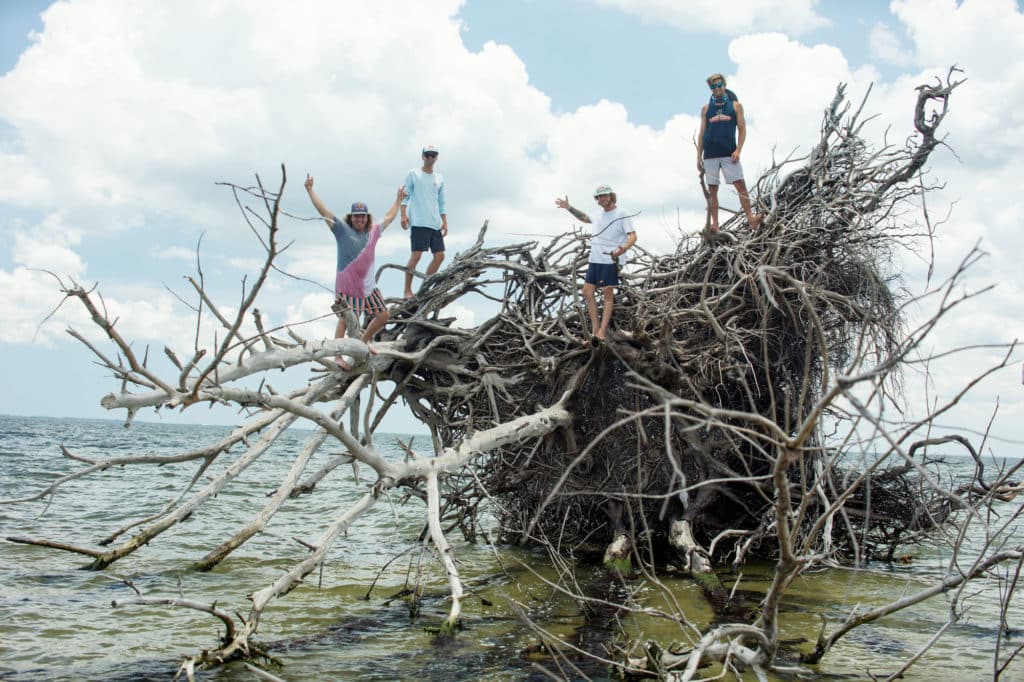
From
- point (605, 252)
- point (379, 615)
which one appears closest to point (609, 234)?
point (605, 252)

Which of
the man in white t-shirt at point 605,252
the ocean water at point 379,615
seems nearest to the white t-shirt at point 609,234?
the man in white t-shirt at point 605,252

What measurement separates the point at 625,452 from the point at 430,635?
10.4ft

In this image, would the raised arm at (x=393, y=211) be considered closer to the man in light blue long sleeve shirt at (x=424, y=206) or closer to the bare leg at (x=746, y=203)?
the man in light blue long sleeve shirt at (x=424, y=206)

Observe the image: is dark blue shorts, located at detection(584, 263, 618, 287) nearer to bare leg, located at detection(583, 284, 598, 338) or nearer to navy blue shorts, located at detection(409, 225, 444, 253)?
bare leg, located at detection(583, 284, 598, 338)

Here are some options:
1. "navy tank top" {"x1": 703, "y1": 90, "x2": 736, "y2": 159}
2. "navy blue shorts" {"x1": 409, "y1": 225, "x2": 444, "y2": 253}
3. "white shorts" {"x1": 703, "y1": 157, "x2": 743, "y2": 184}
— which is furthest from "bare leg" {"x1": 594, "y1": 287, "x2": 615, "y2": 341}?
"navy blue shorts" {"x1": 409, "y1": 225, "x2": 444, "y2": 253}

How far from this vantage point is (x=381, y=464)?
561 centimetres

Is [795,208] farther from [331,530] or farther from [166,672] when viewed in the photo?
[166,672]

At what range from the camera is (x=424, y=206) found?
839 centimetres

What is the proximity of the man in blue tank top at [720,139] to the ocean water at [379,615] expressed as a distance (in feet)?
12.9

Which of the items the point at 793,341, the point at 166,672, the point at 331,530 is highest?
the point at 793,341

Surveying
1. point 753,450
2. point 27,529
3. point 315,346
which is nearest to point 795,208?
point 753,450

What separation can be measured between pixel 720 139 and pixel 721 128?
0.36 feet

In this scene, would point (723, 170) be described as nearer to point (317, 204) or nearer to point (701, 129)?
point (701, 129)

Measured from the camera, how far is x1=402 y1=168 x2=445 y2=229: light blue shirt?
837 centimetres
